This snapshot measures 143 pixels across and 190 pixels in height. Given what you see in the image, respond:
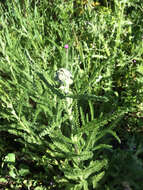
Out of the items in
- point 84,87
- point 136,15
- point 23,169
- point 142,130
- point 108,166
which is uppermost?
point 136,15

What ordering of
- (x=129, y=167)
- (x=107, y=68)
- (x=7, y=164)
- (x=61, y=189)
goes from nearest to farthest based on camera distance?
(x=129, y=167), (x=61, y=189), (x=7, y=164), (x=107, y=68)

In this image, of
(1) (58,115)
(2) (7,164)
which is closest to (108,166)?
(1) (58,115)

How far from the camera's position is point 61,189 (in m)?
1.40

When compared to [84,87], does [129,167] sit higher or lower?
lower

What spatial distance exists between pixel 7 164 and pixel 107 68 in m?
1.05

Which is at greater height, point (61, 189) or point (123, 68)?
point (123, 68)

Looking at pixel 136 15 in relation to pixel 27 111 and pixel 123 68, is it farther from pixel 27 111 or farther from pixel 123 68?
pixel 27 111

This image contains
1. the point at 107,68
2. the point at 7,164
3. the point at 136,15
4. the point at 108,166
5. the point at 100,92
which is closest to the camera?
the point at 108,166

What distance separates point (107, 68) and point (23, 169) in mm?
995

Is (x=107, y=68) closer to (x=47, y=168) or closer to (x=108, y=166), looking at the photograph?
(x=108, y=166)

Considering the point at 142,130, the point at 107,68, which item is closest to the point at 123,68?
the point at 107,68

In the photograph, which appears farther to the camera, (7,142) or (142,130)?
(7,142)

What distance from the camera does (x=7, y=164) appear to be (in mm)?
1522

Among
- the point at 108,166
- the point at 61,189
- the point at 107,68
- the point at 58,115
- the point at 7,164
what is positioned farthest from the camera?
the point at 107,68
